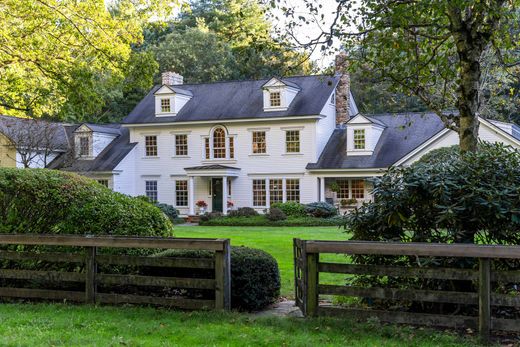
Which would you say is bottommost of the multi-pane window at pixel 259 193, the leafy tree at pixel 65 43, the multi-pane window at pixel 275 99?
the multi-pane window at pixel 259 193

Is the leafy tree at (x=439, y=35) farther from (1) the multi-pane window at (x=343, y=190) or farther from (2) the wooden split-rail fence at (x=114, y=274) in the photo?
(1) the multi-pane window at (x=343, y=190)

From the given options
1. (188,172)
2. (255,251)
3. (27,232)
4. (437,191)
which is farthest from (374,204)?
(188,172)

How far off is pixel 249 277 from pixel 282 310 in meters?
0.68

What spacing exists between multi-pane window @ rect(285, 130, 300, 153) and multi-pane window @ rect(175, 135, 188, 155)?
650 cm

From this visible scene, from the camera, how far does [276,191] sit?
34.2 meters

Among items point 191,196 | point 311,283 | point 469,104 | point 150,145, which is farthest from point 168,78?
point 311,283

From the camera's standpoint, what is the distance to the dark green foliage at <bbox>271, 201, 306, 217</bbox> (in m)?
30.3

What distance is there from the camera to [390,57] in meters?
10.9

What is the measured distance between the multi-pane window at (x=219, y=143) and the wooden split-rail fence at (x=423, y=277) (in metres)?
28.1

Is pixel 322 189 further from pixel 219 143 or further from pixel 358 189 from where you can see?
pixel 219 143

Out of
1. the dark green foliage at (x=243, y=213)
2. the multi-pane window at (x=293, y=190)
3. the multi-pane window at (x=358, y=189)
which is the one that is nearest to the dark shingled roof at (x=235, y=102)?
the multi-pane window at (x=293, y=190)

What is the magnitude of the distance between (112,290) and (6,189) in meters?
2.29

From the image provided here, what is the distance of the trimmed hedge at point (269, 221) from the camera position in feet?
91.3

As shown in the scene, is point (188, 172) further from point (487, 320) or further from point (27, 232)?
point (487, 320)
